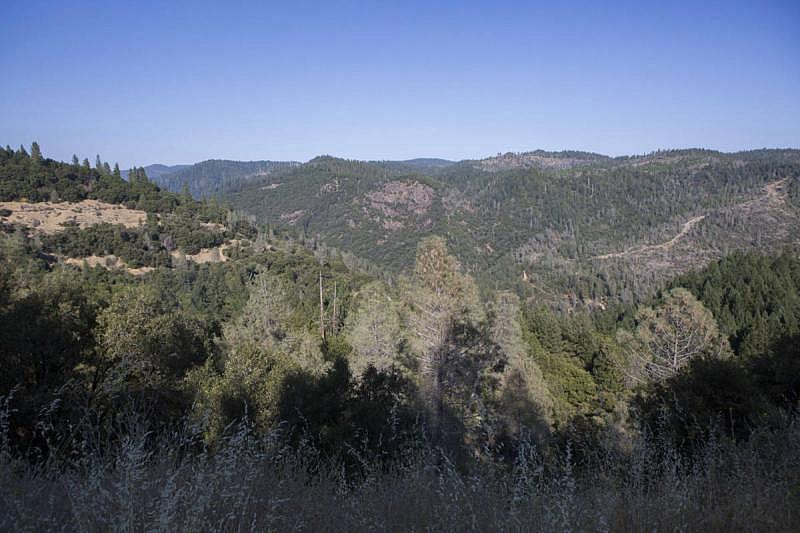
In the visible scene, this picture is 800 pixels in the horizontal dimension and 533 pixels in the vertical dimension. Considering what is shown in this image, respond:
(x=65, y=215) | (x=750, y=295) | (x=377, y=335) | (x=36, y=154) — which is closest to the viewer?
(x=377, y=335)

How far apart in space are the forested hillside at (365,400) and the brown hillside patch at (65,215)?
1.55 feet

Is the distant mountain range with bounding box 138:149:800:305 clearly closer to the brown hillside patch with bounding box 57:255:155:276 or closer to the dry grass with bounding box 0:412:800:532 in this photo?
the brown hillside patch with bounding box 57:255:155:276

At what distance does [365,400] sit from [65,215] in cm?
5544

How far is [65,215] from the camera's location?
49.2 m

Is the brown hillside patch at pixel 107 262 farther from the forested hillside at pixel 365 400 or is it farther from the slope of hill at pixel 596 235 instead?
the slope of hill at pixel 596 235

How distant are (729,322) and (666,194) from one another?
189 metres

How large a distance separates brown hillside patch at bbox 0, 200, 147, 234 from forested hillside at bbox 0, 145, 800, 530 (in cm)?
47

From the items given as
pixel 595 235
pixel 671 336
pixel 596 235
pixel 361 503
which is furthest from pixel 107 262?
pixel 596 235

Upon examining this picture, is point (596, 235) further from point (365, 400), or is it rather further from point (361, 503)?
point (361, 503)

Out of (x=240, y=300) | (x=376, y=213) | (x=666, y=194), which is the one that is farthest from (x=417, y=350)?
(x=666, y=194)

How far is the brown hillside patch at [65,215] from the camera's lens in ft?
145

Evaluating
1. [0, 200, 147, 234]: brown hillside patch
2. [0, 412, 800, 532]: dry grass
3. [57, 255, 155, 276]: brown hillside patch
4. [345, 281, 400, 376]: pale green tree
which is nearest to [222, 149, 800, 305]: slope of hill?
[0, 200, 147, 234]: brown hillside patch

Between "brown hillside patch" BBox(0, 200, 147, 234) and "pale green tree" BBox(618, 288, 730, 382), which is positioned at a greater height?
"brown hillside patch" BBox(0, 200, 147, 234)

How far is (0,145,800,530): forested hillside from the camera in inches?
105
